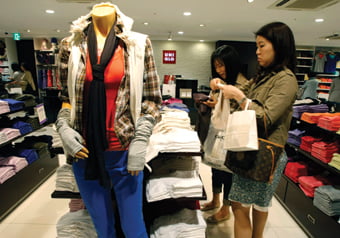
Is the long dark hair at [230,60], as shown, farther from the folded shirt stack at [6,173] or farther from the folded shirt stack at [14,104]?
the folded shirt stack at [6,173]

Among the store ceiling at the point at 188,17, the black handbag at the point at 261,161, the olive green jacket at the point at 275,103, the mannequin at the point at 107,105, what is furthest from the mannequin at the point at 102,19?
the store ceiling at the point at 188,17

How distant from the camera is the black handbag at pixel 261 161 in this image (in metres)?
1.11

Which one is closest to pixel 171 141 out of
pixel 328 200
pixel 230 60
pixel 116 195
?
pixel 116 195

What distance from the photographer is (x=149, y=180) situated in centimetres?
144

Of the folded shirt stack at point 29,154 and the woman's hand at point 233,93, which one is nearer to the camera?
the woman's hand at point 233,93

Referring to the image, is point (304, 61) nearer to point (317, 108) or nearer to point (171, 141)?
point (317, 108)

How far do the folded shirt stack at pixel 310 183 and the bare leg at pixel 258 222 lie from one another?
97cm

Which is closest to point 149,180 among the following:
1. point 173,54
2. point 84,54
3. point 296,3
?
point 84,54

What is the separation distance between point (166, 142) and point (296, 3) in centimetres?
375

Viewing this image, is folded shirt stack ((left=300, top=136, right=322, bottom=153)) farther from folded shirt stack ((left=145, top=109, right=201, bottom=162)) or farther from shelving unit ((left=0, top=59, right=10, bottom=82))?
shelving unit ((left=0, top=59, right=10, bottom=82))

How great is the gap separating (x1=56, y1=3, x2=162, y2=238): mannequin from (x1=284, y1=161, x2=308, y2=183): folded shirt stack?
1971 mm

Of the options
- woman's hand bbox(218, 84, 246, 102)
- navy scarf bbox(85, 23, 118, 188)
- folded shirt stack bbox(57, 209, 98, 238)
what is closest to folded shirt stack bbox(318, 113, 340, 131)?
woman's hand bbox(218, 84, 246, 102)

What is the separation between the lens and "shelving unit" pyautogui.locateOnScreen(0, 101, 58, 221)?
2.17 metres

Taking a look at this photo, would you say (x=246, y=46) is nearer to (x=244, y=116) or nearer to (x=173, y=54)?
(x=173, y=54)
